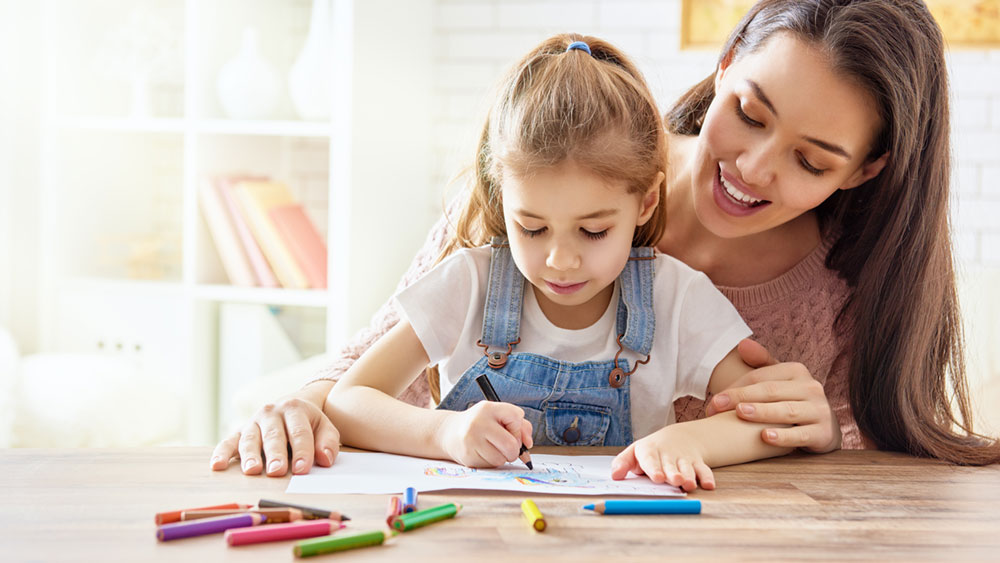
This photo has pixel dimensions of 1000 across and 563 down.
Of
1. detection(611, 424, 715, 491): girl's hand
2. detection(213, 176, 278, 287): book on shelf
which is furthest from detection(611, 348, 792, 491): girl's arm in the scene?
detection(213, 176, 278, 287): book on shelf

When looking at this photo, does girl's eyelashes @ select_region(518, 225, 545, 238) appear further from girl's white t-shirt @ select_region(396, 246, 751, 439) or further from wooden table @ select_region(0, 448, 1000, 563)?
wooden table @ select_region(0, 448, 1000, 563)

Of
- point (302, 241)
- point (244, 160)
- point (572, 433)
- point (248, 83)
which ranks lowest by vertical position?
point (572, 433)

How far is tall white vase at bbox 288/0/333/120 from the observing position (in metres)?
2.78

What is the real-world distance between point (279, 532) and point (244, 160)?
231 centimetres

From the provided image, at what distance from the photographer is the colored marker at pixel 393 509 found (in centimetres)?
85

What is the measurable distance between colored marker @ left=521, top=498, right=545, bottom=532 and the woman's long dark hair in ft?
2.02

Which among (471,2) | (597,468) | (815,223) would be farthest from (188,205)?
(597,468)

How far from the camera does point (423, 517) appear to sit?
2.80 feet

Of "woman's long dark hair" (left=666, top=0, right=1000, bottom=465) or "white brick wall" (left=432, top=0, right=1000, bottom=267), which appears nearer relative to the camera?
"woman's long dark hair" (left=666, top=0, right=1000, bottom=465)

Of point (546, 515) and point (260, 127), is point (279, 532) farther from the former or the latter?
point (260, 127)

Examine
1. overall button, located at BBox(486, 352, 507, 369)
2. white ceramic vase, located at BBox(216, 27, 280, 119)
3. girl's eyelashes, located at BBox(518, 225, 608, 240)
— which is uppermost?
white ceramic vase, located at BBox(216, 27, 280, 119)

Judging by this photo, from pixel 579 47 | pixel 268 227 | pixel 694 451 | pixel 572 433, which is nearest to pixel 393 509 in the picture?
pixel 694 451

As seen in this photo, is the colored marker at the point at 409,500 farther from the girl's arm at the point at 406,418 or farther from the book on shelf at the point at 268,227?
the book on shelf at the point at 268,227

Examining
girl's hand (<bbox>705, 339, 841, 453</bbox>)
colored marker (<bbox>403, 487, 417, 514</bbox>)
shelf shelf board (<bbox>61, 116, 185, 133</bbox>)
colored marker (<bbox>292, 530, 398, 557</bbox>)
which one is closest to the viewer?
colored marker (<bbox>292, 530, 398, 557</bbox>)
